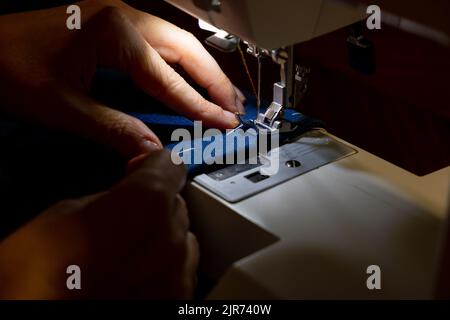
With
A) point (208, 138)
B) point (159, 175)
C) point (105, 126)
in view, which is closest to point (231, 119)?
point (208, 138)

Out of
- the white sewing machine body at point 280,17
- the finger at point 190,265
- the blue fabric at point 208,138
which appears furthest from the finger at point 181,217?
the white sewing machine body at point 280,17

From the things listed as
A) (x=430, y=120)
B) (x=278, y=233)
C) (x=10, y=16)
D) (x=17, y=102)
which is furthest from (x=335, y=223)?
(x=10, y=16)

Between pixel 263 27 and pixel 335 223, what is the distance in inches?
10.9

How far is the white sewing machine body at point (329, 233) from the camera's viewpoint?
801 millimetres

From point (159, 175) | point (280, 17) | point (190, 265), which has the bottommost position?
point (190, 265)

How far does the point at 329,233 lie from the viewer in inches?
34.9

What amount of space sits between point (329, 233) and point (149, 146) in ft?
1.01

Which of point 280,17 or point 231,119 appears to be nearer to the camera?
point 280,17

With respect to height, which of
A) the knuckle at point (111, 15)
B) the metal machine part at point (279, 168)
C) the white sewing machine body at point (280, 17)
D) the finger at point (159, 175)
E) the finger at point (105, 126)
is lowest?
the metal machine part at point (279, 168)

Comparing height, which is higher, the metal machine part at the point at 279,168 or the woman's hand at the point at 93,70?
the woman's hand at the point at 93,70

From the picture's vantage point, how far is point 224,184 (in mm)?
977

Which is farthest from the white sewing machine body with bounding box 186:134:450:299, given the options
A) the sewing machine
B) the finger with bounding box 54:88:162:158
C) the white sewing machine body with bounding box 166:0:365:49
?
the white sewing machine body with bounding box 166:0:365:49

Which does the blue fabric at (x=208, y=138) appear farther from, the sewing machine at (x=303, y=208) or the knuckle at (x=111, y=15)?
the knuckle at (x=111, y=15)

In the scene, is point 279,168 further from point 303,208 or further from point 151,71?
point 151,71
